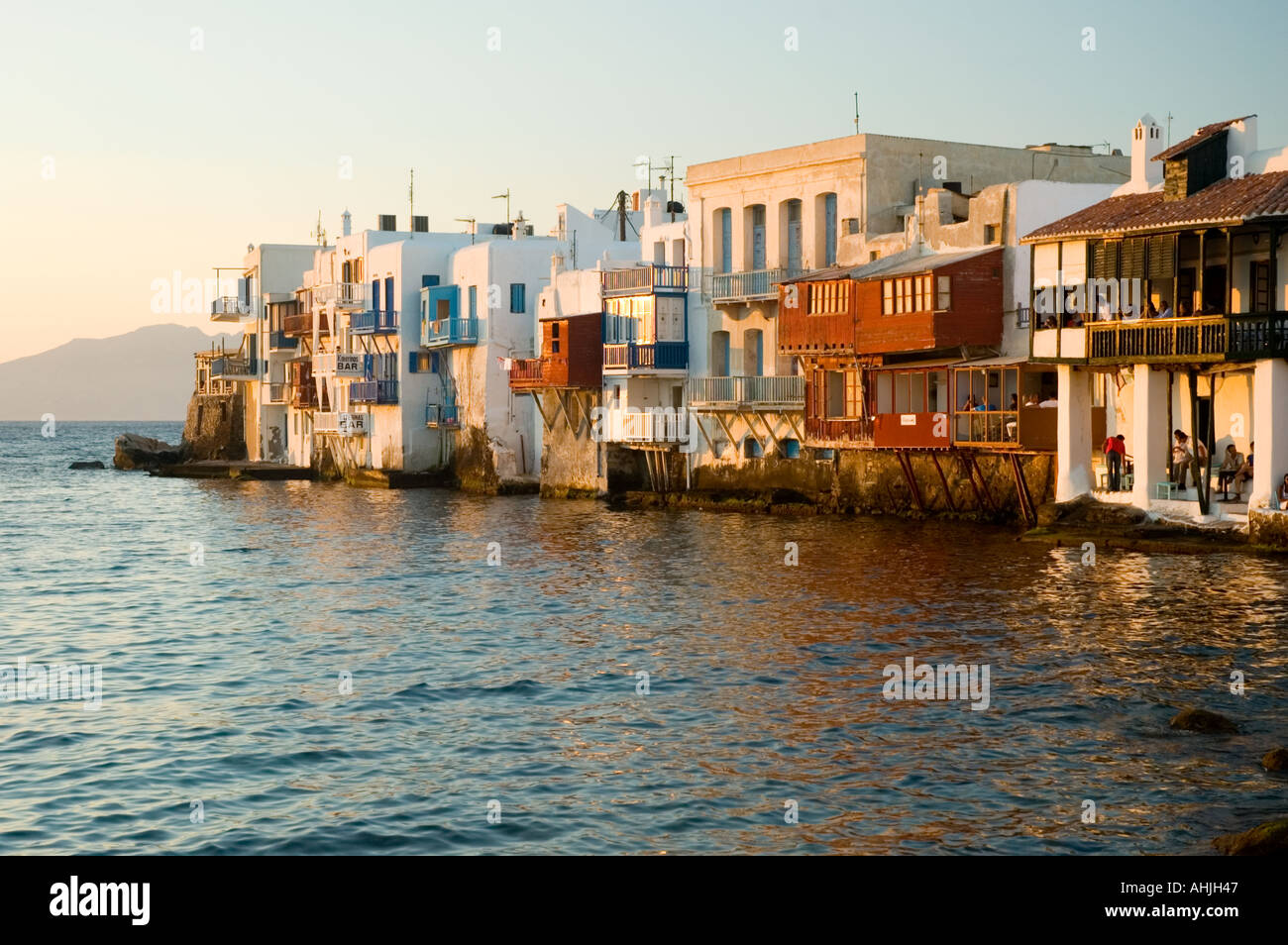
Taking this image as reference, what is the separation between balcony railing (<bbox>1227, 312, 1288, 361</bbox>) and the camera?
3472 cm

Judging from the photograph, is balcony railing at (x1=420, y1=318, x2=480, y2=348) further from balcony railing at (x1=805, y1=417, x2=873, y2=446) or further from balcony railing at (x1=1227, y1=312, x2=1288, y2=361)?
balcony railing at (x1=1227, y1=312, x2=1288, y2=361)

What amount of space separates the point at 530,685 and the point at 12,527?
39447 millimetres

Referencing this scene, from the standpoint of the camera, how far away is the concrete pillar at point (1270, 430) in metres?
34.4

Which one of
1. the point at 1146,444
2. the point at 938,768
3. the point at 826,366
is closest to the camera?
the point at 938,768

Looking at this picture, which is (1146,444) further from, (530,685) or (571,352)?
(571,352)

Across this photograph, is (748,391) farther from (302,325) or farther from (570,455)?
(302,325)

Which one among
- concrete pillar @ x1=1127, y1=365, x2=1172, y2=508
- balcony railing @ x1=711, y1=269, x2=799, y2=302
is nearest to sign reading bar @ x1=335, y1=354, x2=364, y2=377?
balcony railing @ x1=711, y1=269, x2=799, y2=302

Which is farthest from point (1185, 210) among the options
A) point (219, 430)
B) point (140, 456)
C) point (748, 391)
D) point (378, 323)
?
point (140, 456)

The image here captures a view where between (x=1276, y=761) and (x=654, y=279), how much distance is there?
4346 cm

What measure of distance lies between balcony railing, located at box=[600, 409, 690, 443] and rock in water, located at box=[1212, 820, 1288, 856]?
145ft

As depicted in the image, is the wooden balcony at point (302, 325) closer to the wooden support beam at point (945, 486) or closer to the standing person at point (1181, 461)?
the wooden support beam at point (945, 486)

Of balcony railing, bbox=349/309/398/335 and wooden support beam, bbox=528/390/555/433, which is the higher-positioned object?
balcony railing, bbox=349/309/398/335
